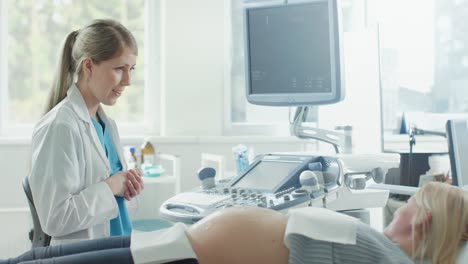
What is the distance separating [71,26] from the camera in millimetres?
3404

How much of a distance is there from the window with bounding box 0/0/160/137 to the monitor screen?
1500 mm

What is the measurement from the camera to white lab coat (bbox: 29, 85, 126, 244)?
1.70 metres

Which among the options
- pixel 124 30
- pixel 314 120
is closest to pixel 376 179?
pixel 124 30

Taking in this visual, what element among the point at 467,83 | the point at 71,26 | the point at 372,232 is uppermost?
the point at 71,26

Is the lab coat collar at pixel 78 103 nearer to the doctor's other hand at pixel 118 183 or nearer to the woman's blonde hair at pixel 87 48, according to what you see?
the woman's blonde hair at pixel 87 48

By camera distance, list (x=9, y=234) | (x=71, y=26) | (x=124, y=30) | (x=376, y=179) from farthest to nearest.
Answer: (x=71, y=26)
(x=9, y=234)
(x=376, y=179)
(x=124, y=30)

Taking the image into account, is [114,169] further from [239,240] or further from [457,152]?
[457,152]

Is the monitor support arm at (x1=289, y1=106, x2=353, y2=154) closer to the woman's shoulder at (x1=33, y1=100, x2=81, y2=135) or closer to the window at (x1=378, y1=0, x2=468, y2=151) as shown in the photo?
the woman's shoulder at (x1=33, y1=100, x2=81, y2=135)

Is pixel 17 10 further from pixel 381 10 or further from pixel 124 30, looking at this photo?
pixel 381 10

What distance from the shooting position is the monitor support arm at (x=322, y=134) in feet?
7.38

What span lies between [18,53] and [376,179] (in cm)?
220

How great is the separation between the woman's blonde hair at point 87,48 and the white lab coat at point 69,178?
78mm

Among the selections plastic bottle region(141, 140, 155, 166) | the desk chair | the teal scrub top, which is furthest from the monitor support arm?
plastic bottle region(141, 140, 155, 166)

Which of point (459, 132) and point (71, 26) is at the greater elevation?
point (71, 26)
